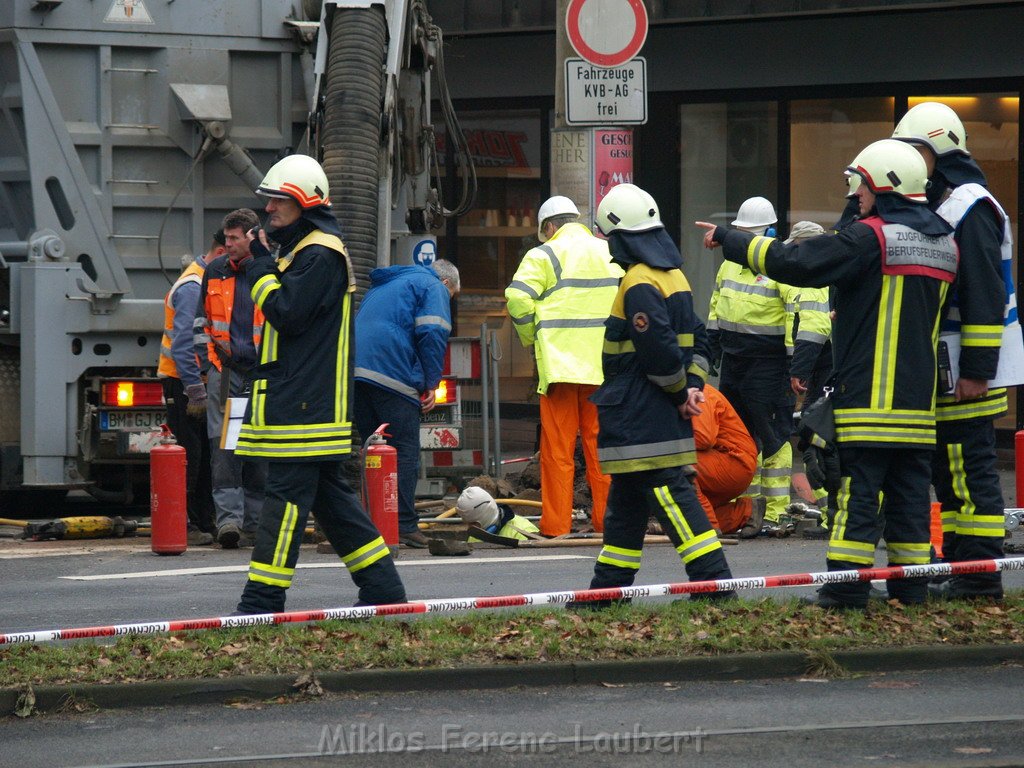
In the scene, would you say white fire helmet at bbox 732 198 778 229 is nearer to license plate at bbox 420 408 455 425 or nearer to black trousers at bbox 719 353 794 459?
black trousers at bbox 719 353 794 459

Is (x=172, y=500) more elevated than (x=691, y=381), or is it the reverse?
(x=691, y=381)

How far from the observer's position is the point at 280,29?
1091cm

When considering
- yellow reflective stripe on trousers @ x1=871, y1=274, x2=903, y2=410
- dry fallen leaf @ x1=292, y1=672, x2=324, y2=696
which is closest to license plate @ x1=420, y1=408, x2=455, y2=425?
yellow reflective stripe on trousers @ x1=871, y1=274, x2=903, y2=410

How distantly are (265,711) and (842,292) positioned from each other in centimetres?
281

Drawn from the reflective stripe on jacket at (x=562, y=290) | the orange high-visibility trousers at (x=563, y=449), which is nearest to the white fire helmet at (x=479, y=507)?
the orange high-visibility trousers at (x=563, y=449)

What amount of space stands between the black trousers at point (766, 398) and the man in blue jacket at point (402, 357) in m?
1.95

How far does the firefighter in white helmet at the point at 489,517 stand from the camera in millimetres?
10125

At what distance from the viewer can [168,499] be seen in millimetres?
9453

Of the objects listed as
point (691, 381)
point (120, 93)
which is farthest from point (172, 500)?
point (691, 381)

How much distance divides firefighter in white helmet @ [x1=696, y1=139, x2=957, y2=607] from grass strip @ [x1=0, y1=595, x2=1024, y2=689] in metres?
0.32

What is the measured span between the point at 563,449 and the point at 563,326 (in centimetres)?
70

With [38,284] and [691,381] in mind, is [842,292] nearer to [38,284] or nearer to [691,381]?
[691,381]

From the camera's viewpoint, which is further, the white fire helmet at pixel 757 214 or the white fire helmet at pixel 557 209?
the white fire helmet at pixel 757 214

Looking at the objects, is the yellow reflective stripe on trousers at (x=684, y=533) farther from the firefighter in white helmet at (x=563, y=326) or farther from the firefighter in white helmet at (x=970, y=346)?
the firefighter in white helmet at (x=563, y=326)
